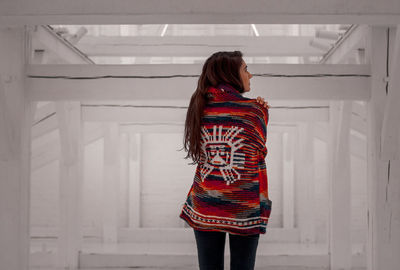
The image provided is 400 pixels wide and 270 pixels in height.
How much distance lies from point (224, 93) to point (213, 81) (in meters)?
0.06

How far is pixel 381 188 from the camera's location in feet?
14.6

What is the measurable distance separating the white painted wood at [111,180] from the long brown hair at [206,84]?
728 cm

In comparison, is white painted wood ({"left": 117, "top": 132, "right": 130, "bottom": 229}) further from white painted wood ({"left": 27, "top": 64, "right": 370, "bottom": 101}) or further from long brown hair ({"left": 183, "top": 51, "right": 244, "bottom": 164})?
long brown hair ({"left": 183, "top": 51, "right": 244, "bottom": 164})

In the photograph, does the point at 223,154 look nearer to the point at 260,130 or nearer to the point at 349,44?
the point at 260,130

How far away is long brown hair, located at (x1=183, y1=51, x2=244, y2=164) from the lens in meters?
1.91

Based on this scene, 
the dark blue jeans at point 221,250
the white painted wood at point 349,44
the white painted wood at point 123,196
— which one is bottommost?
the white painted wood at point 123,196

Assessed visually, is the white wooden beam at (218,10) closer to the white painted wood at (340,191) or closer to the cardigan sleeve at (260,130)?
the cardigan sleeve at (260,130)

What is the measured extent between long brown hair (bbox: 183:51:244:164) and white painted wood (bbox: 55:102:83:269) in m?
4.89

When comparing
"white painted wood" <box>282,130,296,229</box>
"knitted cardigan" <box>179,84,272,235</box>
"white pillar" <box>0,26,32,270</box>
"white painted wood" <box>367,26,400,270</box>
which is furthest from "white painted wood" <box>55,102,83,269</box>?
"white painted wood" <box>282,130,296,229</box>

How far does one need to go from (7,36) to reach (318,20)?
239 cm

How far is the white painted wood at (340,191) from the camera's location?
6.27 metres

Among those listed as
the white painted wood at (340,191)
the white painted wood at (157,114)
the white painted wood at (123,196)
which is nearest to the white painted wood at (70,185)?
the white painted wood at (157,114)

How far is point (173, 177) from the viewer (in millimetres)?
12547

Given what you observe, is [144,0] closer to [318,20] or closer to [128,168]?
[318,20]
